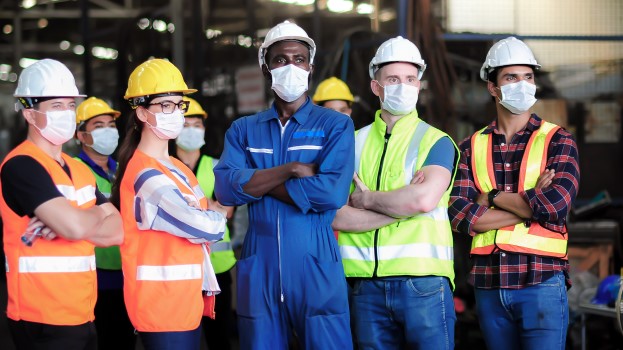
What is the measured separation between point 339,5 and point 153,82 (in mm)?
5705

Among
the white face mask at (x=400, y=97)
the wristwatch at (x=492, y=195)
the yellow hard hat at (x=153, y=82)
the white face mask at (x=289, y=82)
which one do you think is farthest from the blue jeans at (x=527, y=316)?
the yellow hard hat at (x=153, y=82)

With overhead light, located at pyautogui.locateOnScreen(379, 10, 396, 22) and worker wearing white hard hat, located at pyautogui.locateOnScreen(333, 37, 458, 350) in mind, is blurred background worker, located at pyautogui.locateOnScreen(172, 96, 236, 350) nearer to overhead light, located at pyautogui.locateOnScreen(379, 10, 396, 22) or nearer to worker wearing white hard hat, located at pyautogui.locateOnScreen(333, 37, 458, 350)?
worker wearing white hard hat, located at pyautogui.locateOnScreen(333, 37, 458, 350)

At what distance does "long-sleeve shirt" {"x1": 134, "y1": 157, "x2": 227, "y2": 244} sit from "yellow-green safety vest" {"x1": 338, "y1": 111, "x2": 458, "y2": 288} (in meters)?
0.69

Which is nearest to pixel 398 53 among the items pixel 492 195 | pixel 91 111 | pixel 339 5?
pixel 492 195

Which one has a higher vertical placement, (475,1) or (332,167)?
(475,1)

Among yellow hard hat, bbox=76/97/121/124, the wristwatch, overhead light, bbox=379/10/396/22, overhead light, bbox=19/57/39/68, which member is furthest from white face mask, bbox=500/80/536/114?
overhead light, bbox=19/57/39/68

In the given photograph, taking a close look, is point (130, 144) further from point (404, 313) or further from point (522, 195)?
point (522, 195)

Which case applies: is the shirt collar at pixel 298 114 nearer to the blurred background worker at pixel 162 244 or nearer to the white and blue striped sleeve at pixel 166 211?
the blurred background worker at pixel 162 244

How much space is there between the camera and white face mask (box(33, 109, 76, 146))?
3828mm

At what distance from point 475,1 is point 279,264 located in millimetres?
4156

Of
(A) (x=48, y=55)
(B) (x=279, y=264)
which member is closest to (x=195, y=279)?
(B) (x=279, y=264)

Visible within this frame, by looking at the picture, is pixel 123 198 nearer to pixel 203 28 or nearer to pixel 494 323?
pixel 494 323

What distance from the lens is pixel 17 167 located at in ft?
12.0

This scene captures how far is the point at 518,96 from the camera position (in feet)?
14.5
